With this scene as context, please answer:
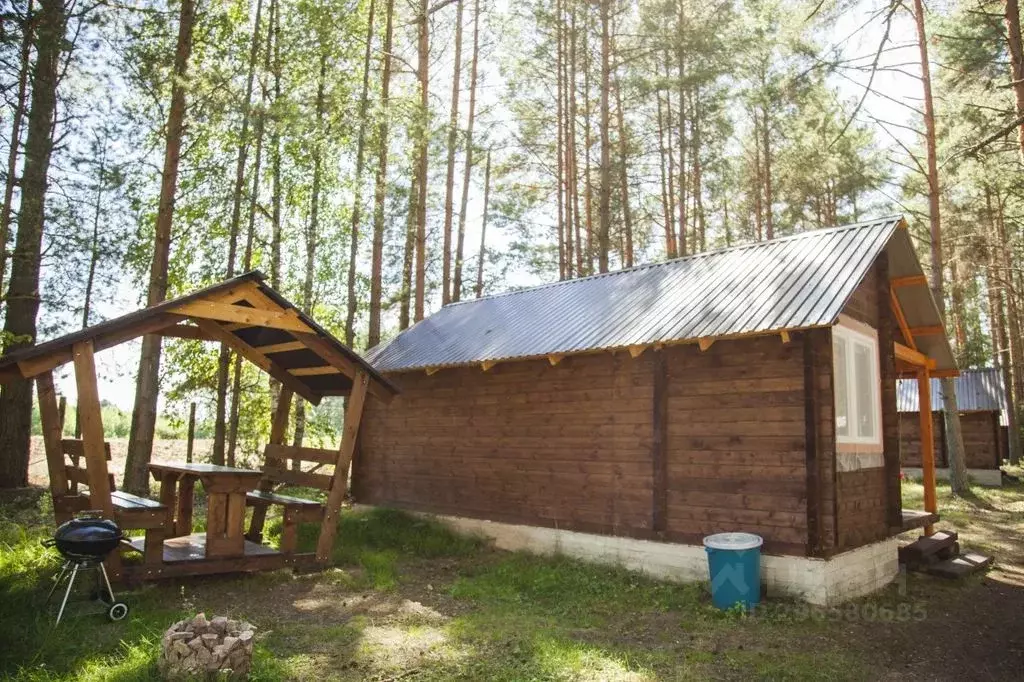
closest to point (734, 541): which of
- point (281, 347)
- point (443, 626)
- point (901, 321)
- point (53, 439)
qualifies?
point (443, 626)

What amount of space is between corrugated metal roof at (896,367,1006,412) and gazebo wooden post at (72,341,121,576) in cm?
2076

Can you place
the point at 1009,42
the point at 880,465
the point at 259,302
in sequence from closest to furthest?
the point at 259,302 < the point at 880,465 < the point at 1009,42

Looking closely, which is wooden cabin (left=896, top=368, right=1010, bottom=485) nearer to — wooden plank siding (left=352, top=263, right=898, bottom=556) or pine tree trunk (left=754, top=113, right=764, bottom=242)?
pine tree trunk (left=754, top=113, right=764, bottom=242)

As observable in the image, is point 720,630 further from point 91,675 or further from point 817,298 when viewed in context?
point 91,675

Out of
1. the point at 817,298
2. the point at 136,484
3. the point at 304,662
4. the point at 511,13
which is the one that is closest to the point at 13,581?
the point at 304,662

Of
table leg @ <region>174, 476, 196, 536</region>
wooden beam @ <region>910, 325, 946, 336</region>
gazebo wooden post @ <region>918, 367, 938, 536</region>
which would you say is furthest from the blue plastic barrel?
table leg @ <region>174, 476, 196, 536</region>

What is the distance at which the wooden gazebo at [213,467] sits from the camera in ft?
21.6

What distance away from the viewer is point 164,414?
1594cm

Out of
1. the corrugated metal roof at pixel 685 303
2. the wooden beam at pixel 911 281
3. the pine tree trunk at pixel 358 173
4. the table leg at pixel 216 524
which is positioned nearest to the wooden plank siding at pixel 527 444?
the corrugated metal roof at pixel 685 303

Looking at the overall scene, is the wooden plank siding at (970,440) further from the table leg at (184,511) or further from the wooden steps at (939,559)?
the table leg at (184,511)

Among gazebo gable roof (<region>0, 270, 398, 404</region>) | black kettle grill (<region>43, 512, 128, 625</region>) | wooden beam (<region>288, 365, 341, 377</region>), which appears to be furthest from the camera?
wooden beam (<region>288, 365, 341, 377</region>)

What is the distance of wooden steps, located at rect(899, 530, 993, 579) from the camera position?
30.0 feet

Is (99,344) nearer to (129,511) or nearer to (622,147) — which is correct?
(129,511)

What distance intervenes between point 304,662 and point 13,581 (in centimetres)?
351
